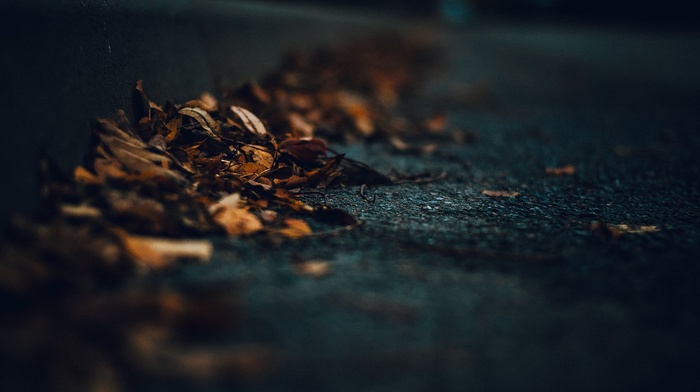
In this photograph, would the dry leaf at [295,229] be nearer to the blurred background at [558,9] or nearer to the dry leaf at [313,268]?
the dry leaf at [313,268]

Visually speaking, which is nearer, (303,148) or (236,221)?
(236,221)

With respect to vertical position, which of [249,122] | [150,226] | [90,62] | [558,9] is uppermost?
[558,9]

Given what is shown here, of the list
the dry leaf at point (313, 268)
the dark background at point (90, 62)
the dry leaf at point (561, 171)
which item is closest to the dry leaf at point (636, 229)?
the dry leaf at point (561, 171)

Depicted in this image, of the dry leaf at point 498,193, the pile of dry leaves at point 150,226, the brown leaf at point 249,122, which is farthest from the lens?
the brown leaf at point 249,122

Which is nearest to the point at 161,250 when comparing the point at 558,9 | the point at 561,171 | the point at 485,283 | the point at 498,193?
the point at 485,283

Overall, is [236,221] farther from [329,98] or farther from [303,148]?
[329,98]

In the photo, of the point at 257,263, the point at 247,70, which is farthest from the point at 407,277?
the point at 247,70

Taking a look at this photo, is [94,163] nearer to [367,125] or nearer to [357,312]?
[357,312]
